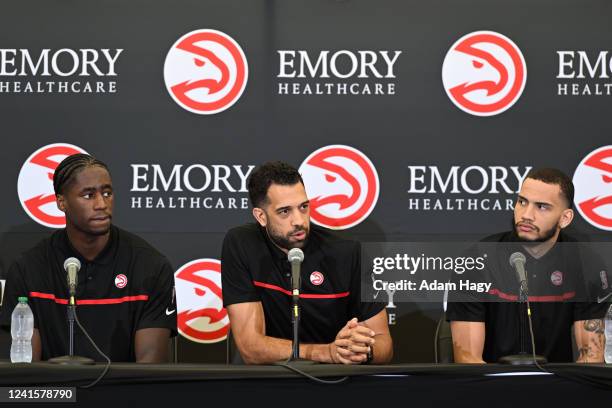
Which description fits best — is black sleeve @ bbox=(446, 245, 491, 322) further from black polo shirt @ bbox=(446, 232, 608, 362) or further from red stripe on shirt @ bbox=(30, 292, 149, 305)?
red stripe on shirt @ bbox=(30, 292, 149, 305)

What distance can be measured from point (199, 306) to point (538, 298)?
5.17 feet

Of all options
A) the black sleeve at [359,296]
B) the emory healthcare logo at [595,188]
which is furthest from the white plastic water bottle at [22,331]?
the emory healthcare logo at [595,188]

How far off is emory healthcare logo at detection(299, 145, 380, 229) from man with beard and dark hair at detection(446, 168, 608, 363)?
86 centimetres

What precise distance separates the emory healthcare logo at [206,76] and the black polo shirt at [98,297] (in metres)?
1.04

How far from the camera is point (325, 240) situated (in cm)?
369

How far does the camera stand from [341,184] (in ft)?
14.3

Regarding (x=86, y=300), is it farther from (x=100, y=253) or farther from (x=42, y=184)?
(x=42, y=184)

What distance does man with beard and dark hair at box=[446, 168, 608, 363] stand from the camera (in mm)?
3547

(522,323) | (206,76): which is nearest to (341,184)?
(206,76)

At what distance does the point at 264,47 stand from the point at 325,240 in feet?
3.89

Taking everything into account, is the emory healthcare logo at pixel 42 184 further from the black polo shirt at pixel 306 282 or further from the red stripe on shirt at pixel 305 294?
the red stripe on shirt at pixel 305 294

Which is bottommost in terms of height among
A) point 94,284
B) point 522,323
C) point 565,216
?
point 522,323

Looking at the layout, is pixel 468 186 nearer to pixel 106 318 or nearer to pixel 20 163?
A: pixel 106 318

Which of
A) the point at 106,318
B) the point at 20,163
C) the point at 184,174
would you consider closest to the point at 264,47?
the point at 184,174
